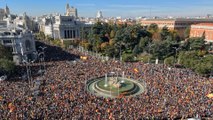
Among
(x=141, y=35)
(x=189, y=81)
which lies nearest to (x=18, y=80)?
(x=189, y=81)

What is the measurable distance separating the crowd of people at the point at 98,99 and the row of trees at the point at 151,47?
7251 millimetres

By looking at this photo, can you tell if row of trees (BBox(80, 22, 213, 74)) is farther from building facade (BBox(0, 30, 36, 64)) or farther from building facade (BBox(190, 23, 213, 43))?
building facade (BBox(0, 30, 36, 64))

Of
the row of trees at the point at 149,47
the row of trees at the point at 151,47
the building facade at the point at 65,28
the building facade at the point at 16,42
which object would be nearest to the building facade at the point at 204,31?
the row of trees at the point at 151,47

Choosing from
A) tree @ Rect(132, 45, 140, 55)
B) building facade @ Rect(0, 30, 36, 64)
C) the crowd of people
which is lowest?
the crowd of people

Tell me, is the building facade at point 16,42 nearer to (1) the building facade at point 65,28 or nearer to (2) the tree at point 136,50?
(2) the tree at point 136,50

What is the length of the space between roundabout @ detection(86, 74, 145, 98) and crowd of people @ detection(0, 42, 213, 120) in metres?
1.17

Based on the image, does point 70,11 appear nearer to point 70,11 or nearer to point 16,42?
point 70,11

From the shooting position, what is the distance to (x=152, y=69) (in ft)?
117

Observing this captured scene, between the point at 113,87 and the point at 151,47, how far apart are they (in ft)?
80.5

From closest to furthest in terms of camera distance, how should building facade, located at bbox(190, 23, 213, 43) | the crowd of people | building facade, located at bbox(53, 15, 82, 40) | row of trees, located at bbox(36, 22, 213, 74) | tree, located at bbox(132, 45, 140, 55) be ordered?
the crowd of people, row of trees, located at bbox(36, 22, 213, 74), tree, located at bbox(132, 45, 140, 55), building facade, located at bbox(190, 23, 213, 43), building facade, located at bbox(53, 15, 82, 40)

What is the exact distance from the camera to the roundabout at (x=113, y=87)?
92.5 ft

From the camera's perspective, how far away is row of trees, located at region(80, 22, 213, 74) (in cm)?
4006

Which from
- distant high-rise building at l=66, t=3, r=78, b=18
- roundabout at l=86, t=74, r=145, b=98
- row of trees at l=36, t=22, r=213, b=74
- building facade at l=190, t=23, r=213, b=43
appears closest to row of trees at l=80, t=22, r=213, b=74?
row of trees at l=36, t=22, r=213, b=74

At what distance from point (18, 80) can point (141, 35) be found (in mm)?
42533
